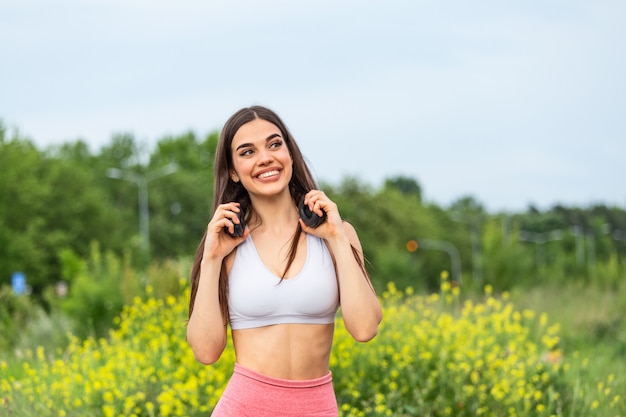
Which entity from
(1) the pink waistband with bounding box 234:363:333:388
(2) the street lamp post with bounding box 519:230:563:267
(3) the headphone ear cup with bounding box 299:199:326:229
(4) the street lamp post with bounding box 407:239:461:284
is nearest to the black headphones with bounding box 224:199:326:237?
(3) the headphone ear cup with bounding box 299:199:326:229

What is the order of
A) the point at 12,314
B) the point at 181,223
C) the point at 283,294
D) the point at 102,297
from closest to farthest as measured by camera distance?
the point at 283,294 < the point at 102,297 < the point at 12,314 < the point at 181,223

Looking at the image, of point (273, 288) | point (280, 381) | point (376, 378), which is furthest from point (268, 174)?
point (376, 378)

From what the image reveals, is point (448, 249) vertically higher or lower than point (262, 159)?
lower

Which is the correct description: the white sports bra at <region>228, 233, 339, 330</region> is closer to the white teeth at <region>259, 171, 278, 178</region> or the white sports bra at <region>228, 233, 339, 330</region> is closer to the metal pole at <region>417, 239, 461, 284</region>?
the white teeth at <region>259, 171, 278, 178</region>

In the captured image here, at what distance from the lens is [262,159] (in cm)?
343

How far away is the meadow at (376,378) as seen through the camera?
668 cm

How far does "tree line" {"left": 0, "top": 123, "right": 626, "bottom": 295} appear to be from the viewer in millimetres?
37531

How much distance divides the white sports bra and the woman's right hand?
0.08 metres

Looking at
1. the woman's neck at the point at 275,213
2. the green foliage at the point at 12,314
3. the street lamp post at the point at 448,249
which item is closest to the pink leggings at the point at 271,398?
the woman's neck at the point at 275,213

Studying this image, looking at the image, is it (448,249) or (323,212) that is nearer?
(323,212)

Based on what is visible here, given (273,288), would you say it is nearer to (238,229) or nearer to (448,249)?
(238,229)

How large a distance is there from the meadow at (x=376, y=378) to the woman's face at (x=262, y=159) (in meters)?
2.93

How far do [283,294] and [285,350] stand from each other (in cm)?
20

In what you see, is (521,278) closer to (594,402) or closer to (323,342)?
(594,402)
